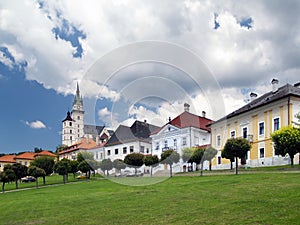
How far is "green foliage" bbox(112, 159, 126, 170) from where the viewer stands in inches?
1618

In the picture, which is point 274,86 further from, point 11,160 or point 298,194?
point 11,160

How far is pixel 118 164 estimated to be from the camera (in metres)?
42.2

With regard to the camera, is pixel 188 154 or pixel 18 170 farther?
pixel 18 170

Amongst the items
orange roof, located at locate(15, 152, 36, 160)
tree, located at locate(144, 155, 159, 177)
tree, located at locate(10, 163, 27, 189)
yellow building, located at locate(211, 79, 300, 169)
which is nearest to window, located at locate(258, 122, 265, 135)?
yellow building, located at locate(211, 79, 300, 169)

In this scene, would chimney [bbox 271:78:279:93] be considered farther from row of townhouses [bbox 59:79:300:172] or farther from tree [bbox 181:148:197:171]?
tree [bbox 181:148:197:171]

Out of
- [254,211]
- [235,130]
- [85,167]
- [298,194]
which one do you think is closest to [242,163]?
[235,130]

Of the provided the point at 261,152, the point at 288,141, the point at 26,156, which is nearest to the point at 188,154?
the point at 261,152

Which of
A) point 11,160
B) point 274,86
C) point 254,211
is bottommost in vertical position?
point 11,160

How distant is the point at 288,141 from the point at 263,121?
13.1 m

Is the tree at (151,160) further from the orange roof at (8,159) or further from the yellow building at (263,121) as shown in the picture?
the orange roof at (8,159)

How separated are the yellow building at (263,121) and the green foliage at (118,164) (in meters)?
16.2

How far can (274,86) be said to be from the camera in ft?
153

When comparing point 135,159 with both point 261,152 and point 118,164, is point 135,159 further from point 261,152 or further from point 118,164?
point 261,152

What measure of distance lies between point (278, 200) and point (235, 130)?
3816cm
